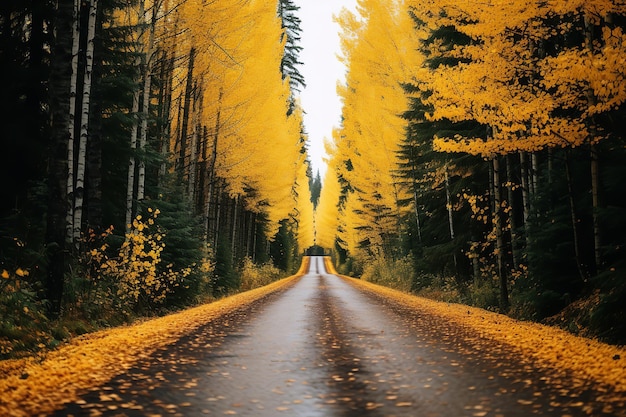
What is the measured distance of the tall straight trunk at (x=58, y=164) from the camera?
31.8 feet

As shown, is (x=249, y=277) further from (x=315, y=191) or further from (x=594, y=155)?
(x=315, y=191)

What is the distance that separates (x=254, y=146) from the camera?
24172mm

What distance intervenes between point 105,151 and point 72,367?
28.3ft

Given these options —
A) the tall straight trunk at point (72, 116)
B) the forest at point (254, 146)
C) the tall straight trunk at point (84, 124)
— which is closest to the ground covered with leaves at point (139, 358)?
the forest at point (254, 146)

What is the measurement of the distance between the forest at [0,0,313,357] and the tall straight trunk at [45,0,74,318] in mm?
19

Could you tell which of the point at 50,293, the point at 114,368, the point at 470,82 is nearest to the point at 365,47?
the point at 470,82

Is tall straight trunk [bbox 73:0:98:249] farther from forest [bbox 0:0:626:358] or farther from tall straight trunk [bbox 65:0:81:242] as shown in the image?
tall straight trunk [bbox 65:0:81:242]

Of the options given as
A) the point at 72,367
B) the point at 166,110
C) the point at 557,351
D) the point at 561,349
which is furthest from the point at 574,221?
the point at 166,110

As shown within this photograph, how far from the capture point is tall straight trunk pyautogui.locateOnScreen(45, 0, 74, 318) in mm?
9695

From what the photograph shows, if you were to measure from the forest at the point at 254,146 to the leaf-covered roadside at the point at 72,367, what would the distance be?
2.33ft

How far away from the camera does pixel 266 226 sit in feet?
149

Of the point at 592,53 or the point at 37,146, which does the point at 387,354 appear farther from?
the point at 37,146

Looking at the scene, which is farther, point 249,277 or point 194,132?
point 249,277

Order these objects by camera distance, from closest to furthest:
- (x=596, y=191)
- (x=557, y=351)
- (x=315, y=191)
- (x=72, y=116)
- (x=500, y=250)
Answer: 1. (x=557, y=351)
2. (x=596, y=191)
3. (x=72, y=116)
4. (x=500, y=250)
5. (x=315, y=191)
